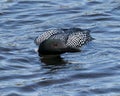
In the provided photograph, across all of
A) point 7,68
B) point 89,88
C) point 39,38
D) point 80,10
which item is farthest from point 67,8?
point 89,88

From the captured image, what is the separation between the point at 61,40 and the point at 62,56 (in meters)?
0.37

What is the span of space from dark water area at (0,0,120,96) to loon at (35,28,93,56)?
160mm

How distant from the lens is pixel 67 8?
16.7 meters

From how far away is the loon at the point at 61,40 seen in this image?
43.4ft

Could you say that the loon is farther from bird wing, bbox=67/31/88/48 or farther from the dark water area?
the dark water area

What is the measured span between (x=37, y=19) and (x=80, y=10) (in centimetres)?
130

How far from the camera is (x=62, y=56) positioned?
43.5 ft

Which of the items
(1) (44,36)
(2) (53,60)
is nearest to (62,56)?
(2) (53,60)

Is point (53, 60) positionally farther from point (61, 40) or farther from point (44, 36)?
point (44, 36)

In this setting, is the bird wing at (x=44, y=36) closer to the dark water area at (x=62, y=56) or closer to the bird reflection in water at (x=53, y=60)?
the dark water area at (x=62, y=56)

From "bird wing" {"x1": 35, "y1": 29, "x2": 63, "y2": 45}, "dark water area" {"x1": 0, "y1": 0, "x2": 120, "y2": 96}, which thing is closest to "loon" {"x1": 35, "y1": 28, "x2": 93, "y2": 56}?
"bird wing" {"x1": 35, "y1": 29, "x2": 63, "y2": 45}

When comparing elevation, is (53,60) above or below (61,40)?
below

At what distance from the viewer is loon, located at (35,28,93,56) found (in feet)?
43.4

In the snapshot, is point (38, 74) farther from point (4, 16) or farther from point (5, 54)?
point (4, 16)
